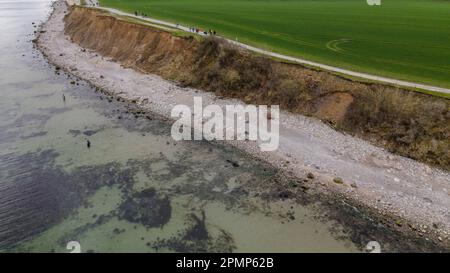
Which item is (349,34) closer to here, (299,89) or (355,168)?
(299,89)

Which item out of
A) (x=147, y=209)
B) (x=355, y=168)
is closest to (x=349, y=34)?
(x=355, y=168)

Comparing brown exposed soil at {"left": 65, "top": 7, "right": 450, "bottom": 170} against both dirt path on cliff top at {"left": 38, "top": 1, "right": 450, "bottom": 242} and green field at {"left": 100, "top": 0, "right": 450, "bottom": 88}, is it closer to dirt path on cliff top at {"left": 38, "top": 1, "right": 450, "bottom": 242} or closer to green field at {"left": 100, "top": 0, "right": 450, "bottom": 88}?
dirt path on cliff top at {"left": 38, "top": 1, "right": 450, "bottom": 242}

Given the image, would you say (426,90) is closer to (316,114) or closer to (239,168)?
(316,114)

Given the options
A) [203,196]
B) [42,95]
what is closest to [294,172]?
[203,196]

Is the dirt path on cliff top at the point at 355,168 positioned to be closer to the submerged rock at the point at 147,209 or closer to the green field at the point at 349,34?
the green field at the point at 349,34

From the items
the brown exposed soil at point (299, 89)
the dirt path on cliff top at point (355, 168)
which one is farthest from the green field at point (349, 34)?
the dirt path on cliff top at point (355, 168)

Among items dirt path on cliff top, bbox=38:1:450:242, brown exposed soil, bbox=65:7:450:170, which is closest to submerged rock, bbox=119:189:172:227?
dirt path on cliff top, bbox=38:1:450:242
